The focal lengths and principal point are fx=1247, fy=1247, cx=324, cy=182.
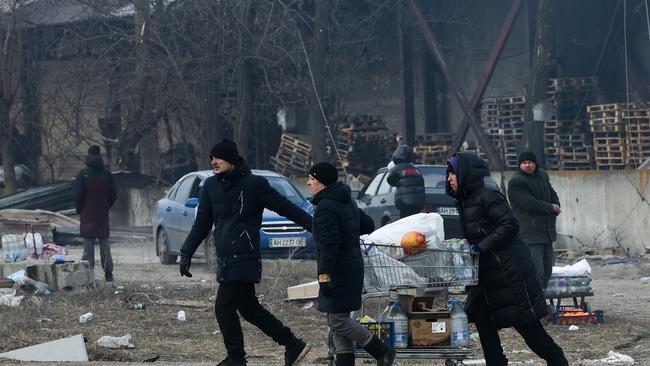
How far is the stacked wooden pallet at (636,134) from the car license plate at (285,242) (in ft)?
31.8

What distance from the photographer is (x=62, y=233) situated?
86.2 ft

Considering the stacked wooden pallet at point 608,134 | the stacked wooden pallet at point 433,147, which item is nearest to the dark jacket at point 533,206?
the stacked wooden pallet at point 608,134

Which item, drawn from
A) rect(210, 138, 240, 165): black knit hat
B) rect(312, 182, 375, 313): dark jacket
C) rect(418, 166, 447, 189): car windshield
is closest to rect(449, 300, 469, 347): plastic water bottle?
rect(312, 182, 375, 313): dark jacket

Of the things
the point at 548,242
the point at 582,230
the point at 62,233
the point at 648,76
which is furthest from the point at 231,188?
the point at 648,76

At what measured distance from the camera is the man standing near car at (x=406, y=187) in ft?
54.5

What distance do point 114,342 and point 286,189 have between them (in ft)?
27.8

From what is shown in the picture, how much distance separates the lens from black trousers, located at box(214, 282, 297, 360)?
9.18 metres

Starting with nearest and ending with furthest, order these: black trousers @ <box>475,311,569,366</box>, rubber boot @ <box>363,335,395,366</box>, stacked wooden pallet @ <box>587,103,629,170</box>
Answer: black trousers @ <box>475,311,569,366</box>
rubber boot @ <box>363,335,395,366</box>
stacked wooden pallet @ <box>587,103,629,170</box>

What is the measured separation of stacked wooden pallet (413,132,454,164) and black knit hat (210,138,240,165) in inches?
817

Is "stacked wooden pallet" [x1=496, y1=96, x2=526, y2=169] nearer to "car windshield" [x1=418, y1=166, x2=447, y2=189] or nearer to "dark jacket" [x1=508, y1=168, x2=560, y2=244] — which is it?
"car windshield" [x1=418, y1=166, x2=447, y2=189]

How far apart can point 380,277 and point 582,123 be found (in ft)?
63.9

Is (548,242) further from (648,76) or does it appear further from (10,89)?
(10,89)

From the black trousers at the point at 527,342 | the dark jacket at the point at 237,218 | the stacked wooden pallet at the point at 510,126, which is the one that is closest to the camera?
the black trousers at the point at 527,342

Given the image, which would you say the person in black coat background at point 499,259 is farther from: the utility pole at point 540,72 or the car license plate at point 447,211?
the utility pole at point 540,72
